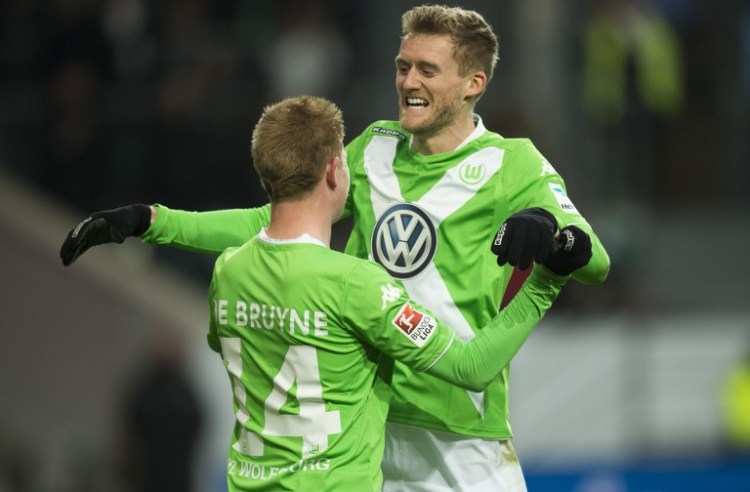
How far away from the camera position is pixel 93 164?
9977 millimetres

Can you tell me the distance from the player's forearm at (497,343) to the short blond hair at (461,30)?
71 cm

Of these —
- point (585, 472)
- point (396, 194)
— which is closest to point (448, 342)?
point (396, 194)

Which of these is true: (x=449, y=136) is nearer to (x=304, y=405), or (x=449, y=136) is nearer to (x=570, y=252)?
(x=570, y=252)

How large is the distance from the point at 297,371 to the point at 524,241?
0.70 meters

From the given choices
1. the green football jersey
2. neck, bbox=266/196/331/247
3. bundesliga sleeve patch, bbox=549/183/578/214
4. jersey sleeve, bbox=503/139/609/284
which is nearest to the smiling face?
the green football jersey

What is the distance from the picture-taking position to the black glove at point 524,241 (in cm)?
360

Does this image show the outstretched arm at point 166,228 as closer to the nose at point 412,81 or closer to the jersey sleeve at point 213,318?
the jersey sleeve at point 213,318

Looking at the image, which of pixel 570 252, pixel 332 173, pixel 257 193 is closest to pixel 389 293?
pixel 332 173

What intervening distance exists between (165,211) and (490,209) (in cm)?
96

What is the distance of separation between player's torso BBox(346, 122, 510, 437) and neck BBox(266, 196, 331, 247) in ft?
1.24

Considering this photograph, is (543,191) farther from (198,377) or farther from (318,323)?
(198,377)

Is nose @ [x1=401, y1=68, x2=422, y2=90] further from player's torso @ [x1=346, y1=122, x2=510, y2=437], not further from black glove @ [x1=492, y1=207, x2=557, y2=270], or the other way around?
black glove @ [x1=492, y1=207, x2=557, y2=270]

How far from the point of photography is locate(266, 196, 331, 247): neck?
3.83 metres

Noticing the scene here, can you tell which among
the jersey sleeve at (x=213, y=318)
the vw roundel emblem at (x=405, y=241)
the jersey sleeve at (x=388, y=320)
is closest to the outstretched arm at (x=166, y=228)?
the jersey sleeve at (x=213, y=318)
